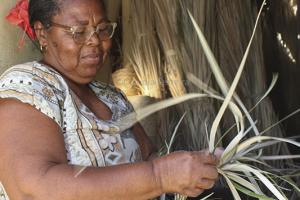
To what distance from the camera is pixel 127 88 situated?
112 inches

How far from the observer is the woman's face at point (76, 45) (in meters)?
1.49

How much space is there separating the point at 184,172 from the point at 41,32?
2.07 ft

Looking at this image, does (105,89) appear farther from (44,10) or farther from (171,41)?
(171,41)

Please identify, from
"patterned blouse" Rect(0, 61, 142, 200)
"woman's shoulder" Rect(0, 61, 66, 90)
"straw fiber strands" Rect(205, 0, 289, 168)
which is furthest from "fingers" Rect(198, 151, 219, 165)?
"straw fiber strands" Rect(205, 0, 289, 168)

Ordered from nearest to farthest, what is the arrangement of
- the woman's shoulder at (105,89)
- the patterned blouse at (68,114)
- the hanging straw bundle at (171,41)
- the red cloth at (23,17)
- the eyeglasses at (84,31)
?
the patterned blouse at (68,114)
the eyeglasses at (84,31)
the red cloth at (23,17)
the woman's shoulder at (105,89)
the hanging straw bundle at (171,41)

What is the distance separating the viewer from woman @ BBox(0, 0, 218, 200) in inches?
47.1

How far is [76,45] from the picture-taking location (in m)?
1.49

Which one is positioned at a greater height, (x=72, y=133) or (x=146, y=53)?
(x=72, y=133)

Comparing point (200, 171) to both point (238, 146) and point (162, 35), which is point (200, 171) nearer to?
point (238, 146)

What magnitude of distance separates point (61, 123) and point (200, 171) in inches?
15.9

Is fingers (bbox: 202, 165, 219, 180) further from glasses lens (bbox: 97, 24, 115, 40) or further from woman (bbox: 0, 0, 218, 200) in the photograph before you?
glasses lens (bbox: 97, 24, 115, 40)

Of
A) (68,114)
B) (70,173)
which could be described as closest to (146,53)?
(68,114)

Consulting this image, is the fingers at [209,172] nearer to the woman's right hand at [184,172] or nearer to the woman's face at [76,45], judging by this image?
the woman's right hand at [184,172]

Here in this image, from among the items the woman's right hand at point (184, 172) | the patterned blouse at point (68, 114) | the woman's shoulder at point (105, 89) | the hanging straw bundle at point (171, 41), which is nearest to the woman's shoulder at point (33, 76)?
the patterned blouse at point (68, 114)
